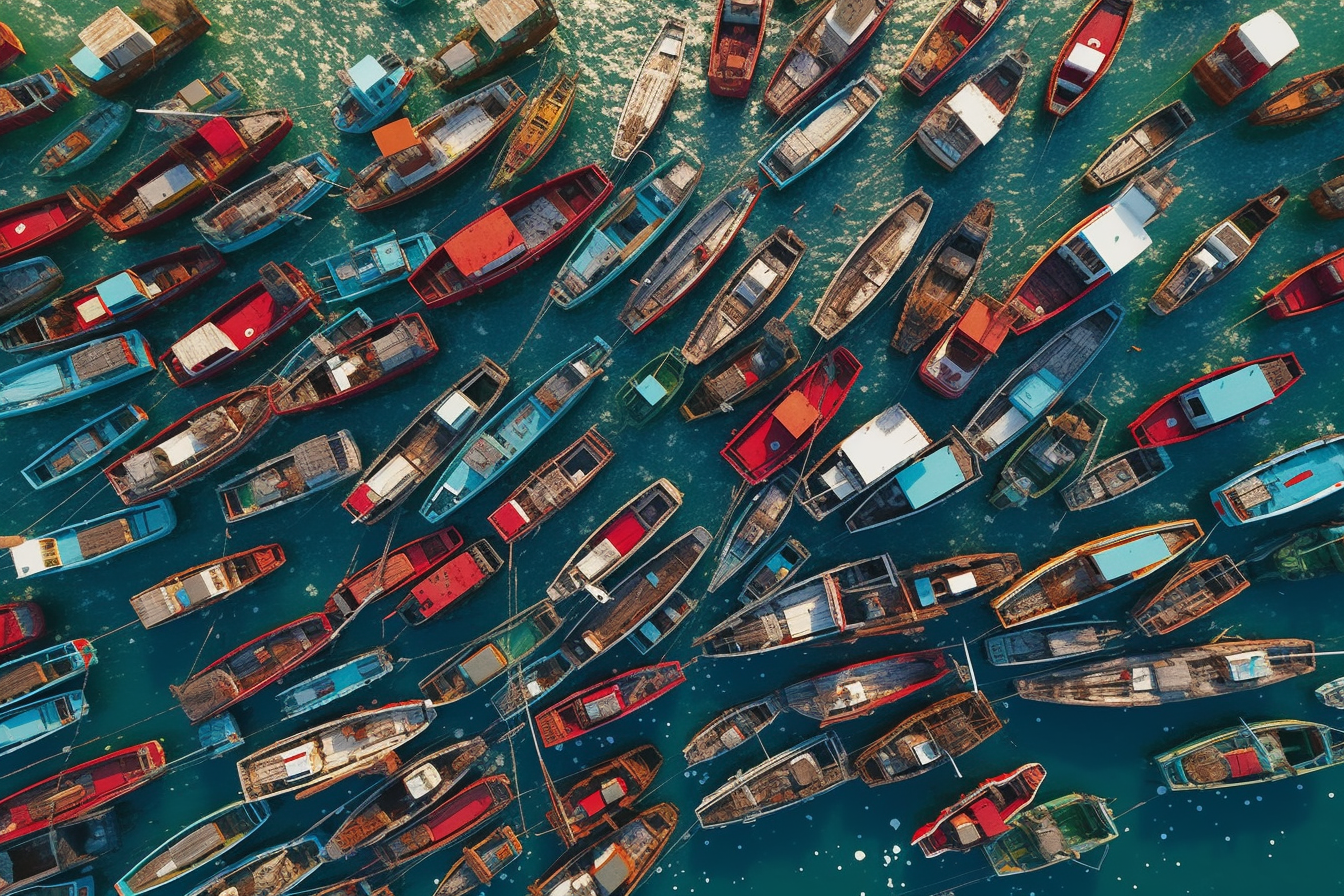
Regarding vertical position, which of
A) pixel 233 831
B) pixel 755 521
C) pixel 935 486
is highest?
pixel 233 831

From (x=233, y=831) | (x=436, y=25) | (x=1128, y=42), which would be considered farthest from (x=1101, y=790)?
(x=436, y=25)

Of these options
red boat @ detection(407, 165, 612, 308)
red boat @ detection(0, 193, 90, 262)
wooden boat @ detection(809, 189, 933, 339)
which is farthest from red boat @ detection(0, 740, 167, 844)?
wooden boat @ detection(809, 189, 933, 339)

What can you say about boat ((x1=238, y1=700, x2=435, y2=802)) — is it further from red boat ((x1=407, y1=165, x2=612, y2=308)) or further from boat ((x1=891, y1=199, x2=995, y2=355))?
boat ((x1=891, y1=199, x2=995, y2=355))

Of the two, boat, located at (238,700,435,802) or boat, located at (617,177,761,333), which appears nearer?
boat, located at (617,177,761,333)

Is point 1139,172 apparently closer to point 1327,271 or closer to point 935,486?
point 1327,271

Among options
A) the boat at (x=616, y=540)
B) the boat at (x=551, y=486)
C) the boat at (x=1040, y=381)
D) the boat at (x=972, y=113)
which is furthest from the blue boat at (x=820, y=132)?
the boat at (x=616, y=540)

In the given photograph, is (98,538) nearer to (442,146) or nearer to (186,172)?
(186,172)

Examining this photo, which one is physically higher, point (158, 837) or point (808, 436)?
point (158, 837)
